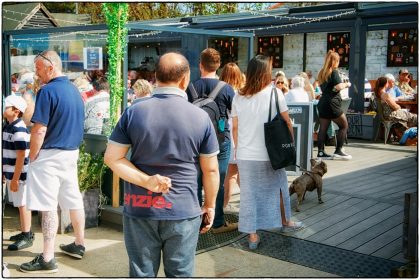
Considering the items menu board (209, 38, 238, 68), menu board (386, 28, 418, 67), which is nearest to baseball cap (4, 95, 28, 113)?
menu board (386, 28, 418, 67)

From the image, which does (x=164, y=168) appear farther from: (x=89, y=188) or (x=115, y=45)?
(x=115, y=45)

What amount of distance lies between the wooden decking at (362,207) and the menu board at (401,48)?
689 cm

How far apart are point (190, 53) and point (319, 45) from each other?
961 centimetres

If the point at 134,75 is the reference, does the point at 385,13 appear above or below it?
above

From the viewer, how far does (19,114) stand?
4875 mm

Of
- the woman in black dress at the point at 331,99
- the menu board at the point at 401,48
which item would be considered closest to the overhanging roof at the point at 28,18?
the menu board at the point at 401,48

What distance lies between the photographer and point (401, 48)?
48.8 ft

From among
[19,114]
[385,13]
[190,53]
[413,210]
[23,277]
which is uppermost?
[385,13]

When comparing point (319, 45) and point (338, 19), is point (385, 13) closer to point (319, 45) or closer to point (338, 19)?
point (338, 19)

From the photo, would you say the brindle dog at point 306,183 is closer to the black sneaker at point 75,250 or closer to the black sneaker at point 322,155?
the black sneaker at point 75,250

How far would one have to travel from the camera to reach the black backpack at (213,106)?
460cm

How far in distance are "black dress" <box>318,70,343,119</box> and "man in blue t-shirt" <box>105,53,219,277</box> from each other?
224 inches

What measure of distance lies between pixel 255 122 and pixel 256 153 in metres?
0.26

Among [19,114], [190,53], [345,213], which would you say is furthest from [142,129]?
[190,53]
